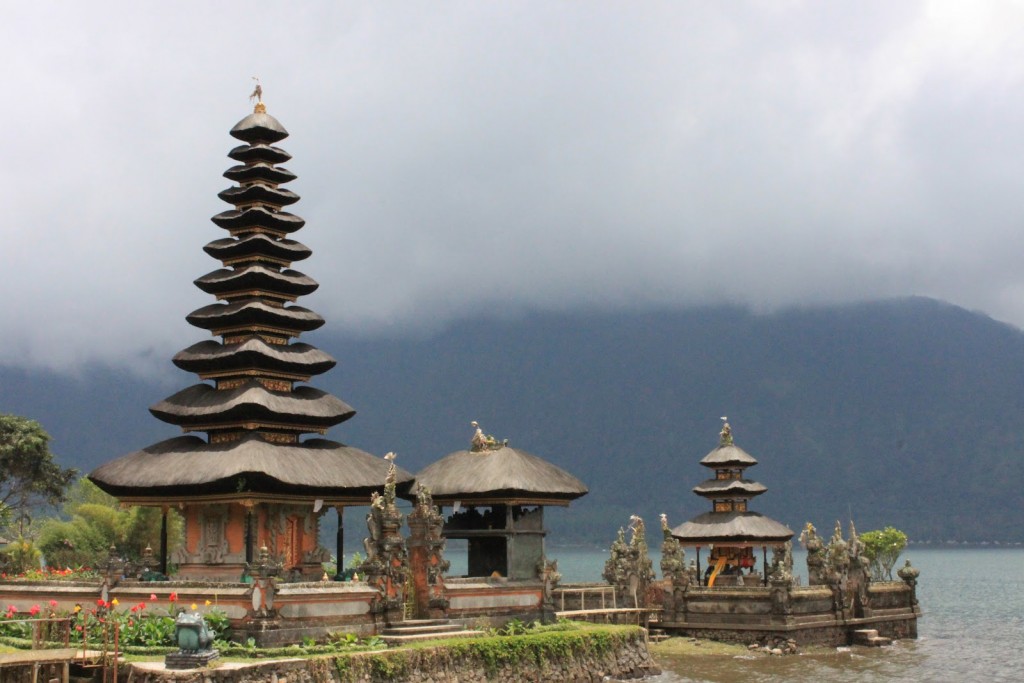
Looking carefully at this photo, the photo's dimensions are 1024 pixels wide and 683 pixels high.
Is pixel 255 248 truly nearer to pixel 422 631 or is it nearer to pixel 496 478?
pixel 496 478

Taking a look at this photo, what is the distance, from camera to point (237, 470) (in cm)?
3616

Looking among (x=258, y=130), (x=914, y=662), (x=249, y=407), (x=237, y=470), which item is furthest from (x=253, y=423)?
(x=914, y=662)

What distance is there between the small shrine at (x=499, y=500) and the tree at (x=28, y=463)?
102ft

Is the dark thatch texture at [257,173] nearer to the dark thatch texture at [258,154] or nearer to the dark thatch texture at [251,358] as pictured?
the dark thatch texture at [258,154]

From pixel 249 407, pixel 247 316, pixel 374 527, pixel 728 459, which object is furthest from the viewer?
pixel 728 459

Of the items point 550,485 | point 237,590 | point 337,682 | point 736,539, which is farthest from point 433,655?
point 736,539

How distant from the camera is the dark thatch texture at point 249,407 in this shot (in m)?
39.4

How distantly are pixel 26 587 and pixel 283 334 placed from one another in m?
12.3

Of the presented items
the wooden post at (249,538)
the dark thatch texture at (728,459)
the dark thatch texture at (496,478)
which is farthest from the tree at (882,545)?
the wooden post at (249,538)

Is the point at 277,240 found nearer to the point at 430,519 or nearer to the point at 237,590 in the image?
the point at 430,519

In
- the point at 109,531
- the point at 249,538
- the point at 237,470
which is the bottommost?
the point at 249,538

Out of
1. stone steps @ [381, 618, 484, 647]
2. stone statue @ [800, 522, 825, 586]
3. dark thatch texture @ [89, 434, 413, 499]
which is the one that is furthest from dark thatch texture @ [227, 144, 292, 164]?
stone statue @ [800, 522, 825, 586]

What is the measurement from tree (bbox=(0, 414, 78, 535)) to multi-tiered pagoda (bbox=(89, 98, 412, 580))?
92.3 feet

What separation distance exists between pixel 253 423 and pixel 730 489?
2703cm
